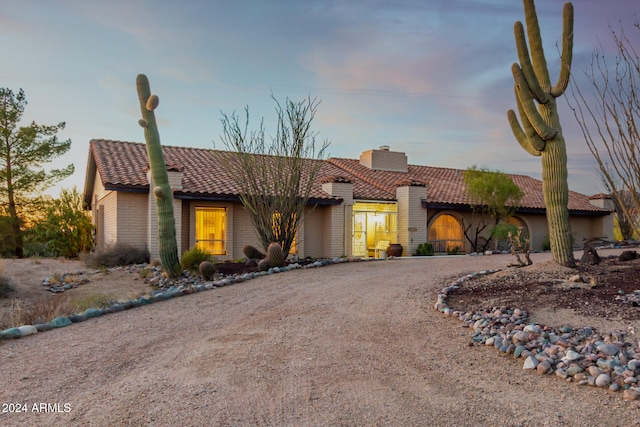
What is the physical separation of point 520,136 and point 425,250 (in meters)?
10.5

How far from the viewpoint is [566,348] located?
16.4 ft

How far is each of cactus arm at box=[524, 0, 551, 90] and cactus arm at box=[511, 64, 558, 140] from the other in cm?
68

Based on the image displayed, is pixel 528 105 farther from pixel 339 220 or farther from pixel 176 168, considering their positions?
pixel 176 168

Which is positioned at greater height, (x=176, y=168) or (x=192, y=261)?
(x=176, y=168)

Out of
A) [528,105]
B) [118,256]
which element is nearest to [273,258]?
[118,256]

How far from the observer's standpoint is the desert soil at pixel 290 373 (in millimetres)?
3939

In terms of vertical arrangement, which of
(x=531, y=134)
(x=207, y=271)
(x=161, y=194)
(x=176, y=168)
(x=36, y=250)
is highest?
(x=176, y=168)

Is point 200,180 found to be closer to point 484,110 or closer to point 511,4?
point 484,110

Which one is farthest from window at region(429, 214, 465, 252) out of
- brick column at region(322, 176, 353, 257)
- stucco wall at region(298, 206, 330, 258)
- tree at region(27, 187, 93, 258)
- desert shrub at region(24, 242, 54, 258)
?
desert shrub at region(24, 242, 54, 258)

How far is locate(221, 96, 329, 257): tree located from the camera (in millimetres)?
14227

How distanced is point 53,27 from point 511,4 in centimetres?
1037

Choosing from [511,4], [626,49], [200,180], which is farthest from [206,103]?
[626,49]

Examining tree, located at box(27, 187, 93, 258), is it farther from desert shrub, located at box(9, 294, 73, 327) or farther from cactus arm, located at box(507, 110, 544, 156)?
cactus arm, located at box(507, 110, 544, 156)

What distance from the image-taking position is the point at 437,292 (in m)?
8.62
